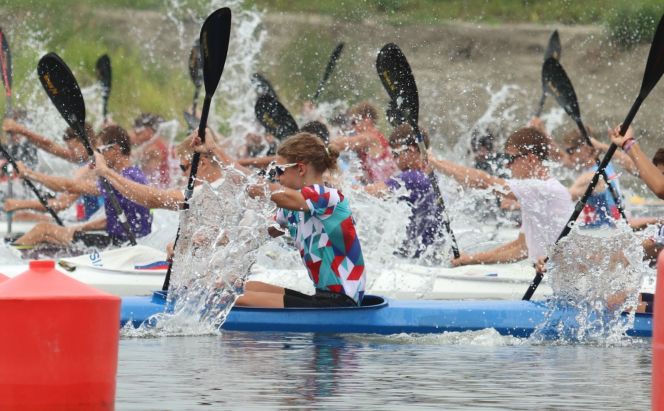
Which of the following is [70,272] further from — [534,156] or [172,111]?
[172,111]

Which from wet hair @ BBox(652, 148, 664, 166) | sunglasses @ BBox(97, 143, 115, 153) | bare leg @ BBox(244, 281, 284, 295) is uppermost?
sunglasses @ BBox(97, 143, 115, 153)

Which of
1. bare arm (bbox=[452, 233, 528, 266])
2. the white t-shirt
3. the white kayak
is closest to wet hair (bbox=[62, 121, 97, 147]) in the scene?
the white kayak

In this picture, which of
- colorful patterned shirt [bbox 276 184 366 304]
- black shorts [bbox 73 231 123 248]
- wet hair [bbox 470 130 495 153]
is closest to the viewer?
colorful patterned shirt [bbox 276 184 366 304]

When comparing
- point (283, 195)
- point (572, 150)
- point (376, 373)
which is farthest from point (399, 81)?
point (376, 373)

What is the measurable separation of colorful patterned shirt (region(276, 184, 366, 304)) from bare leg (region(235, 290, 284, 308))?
0.68ft

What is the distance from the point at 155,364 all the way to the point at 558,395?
1.74 m

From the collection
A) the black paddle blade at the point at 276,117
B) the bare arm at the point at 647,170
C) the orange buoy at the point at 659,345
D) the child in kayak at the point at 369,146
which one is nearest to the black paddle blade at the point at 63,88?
the black paddle blade at the point at 276,117

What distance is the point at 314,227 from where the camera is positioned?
26.0 ft

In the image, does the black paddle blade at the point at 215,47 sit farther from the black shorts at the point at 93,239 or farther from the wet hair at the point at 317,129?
the wet hair at the point at 317,129

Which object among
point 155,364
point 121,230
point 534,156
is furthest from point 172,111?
point 155,364

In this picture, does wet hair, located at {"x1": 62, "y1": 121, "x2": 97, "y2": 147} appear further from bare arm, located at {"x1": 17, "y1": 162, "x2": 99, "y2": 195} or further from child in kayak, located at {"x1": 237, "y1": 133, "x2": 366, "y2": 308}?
child in kayak, located at {"x1": 237, "y1": 133, "x2": 366, "y2": 308}

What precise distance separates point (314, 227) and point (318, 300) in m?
0.37

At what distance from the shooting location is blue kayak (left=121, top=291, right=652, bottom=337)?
26.2 ft

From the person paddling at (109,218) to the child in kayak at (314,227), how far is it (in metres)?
2.90
